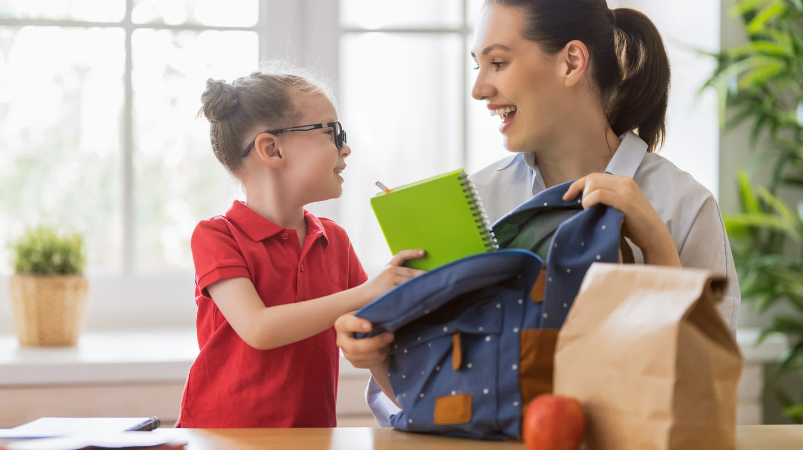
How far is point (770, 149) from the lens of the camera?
2248mm

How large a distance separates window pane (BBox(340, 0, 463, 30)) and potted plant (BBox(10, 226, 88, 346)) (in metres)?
1.04

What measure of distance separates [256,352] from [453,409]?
0.46 m

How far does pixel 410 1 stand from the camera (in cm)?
231

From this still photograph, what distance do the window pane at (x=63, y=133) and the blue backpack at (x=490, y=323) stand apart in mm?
1634

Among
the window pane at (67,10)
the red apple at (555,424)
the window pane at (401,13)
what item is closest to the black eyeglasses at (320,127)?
the red apple at (555,424)

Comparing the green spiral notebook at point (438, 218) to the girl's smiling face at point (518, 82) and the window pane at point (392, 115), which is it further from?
the window pane at point (392, 115)

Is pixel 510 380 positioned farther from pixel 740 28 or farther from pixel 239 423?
pixel 740 28

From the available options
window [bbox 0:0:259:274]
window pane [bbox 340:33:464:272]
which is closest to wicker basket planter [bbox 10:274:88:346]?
window [bbox 0:0:259:274]

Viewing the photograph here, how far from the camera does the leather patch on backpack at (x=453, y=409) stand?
0.83 m

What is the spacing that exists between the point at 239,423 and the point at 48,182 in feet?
4.59

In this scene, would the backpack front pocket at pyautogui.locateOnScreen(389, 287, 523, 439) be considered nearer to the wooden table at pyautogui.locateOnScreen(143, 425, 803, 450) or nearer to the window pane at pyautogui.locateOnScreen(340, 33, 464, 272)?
the wooden table at pyautogui.locateOnScreen(143, 425, 803, 450)

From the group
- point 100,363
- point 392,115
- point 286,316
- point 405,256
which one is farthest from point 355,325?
point 392,115

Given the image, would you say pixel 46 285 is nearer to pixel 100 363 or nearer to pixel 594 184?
pixel 100 363

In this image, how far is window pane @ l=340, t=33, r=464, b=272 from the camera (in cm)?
230
